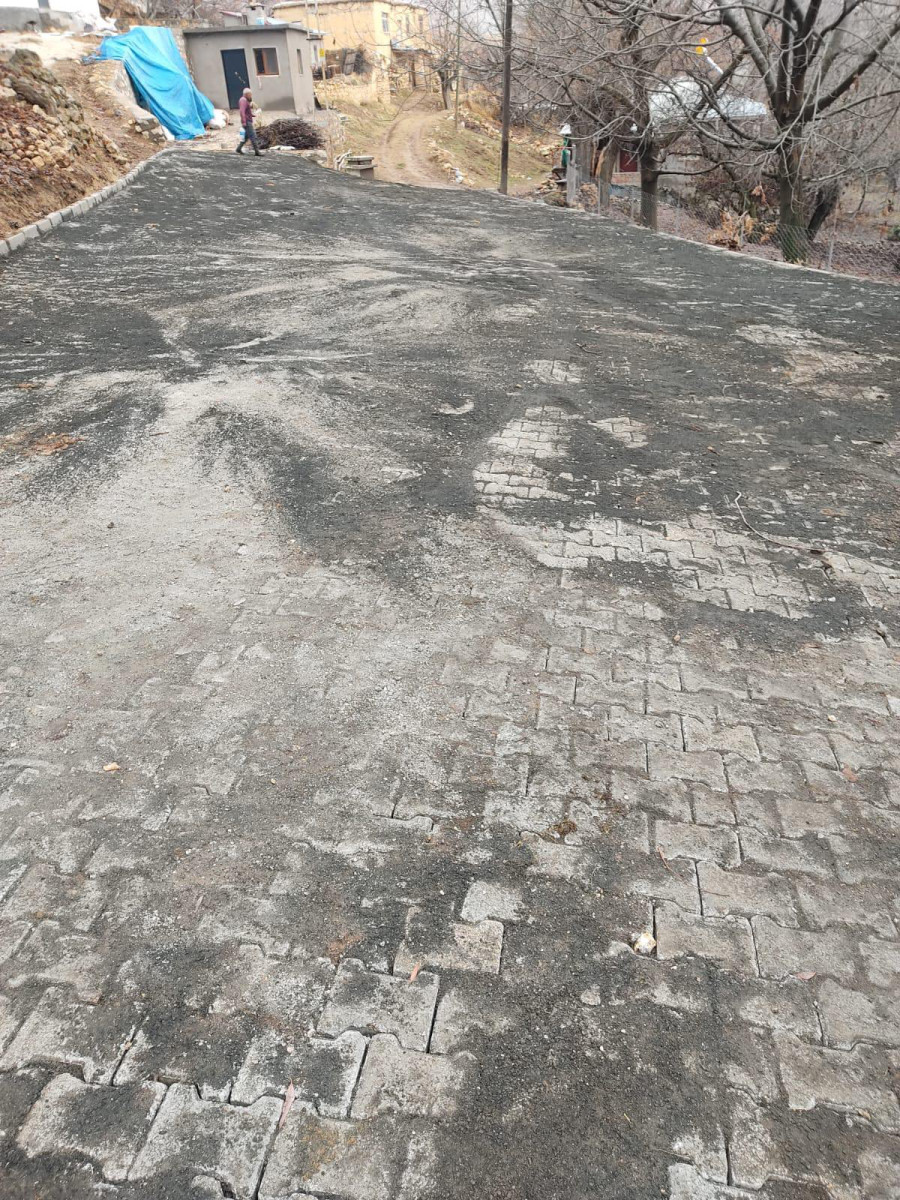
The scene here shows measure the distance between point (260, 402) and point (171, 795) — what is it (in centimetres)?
477

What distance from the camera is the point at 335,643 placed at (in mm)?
4512

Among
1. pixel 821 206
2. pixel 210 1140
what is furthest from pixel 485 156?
pixel 210 1140

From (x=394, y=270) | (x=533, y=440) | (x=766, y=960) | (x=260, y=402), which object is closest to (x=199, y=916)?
(x=766, y=960)

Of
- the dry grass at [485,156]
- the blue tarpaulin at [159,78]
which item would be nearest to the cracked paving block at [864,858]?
the blue tarpaulin at [159,78]

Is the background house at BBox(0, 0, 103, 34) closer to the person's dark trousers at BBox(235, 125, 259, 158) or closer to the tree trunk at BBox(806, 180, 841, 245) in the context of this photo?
the person's dark trousers at BBox(235, 125, 259, 158)

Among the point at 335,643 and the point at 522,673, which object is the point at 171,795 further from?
the point at 522,673

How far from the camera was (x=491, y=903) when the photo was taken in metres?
3.11

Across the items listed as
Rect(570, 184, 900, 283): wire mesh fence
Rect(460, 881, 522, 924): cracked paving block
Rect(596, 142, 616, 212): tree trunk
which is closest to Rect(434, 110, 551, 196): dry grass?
Rect(570, 184, 900, 283): wire mesh fence

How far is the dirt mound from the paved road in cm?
799

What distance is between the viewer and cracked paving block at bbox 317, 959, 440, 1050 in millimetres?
2691

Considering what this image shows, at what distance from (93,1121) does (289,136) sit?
1129 inches

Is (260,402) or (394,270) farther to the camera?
(394,270)

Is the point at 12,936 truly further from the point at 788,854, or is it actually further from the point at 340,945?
the point at 788,854

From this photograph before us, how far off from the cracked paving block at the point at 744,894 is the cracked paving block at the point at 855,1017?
0.30 meters
